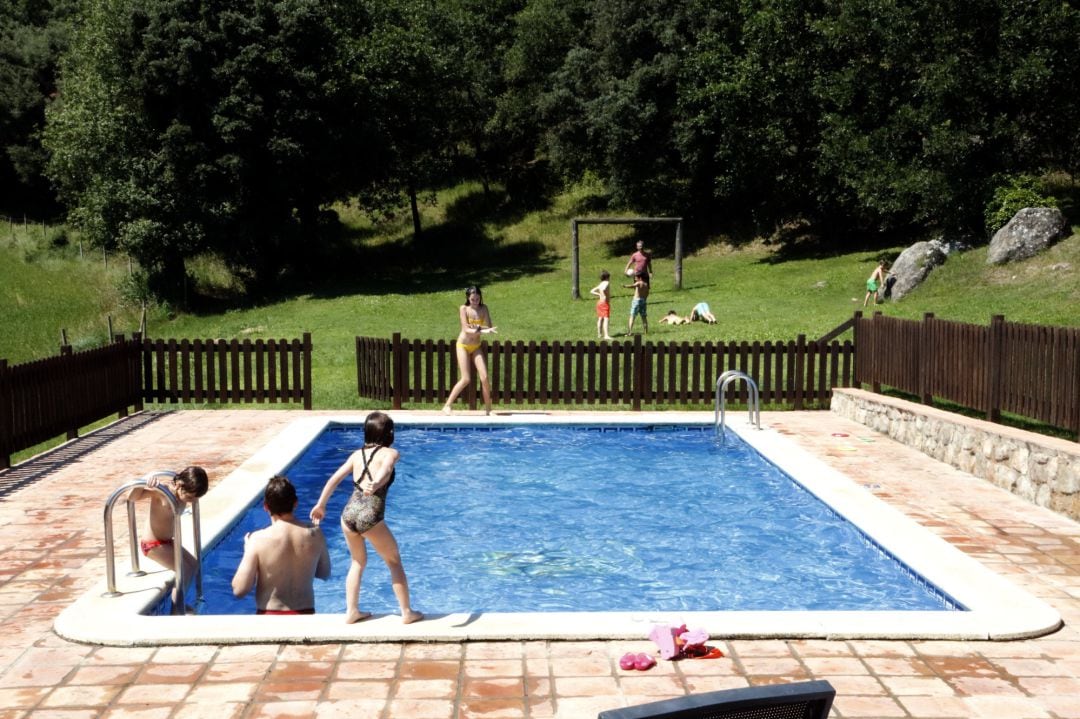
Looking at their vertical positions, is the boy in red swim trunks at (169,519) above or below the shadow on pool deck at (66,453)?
above

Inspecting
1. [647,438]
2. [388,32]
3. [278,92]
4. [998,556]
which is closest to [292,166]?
[278,92]

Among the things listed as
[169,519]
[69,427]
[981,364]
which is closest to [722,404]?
[981,364]

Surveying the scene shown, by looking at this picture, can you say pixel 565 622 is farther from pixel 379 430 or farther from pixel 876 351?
pixel 876 351

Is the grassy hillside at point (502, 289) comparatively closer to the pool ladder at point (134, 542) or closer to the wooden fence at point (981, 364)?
the wooden fence at point (981, 364)

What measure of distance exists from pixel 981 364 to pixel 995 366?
1.60 ft

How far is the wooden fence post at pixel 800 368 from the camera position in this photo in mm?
16172

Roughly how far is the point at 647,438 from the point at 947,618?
8349 mm

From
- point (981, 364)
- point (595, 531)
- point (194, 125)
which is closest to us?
point (595, 531)

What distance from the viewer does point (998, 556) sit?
7.73 m

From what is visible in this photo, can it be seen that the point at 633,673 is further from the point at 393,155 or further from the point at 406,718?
the point at 393,155

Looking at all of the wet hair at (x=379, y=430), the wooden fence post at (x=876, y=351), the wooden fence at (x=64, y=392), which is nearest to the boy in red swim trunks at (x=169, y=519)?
the wet hair at (x=379, y=430)

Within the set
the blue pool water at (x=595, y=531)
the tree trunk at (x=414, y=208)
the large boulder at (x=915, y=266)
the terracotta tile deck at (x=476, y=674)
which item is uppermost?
the tree trunk at (x=414, y=208)

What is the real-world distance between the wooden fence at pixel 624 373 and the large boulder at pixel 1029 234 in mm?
14865

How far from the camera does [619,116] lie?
44.9m
